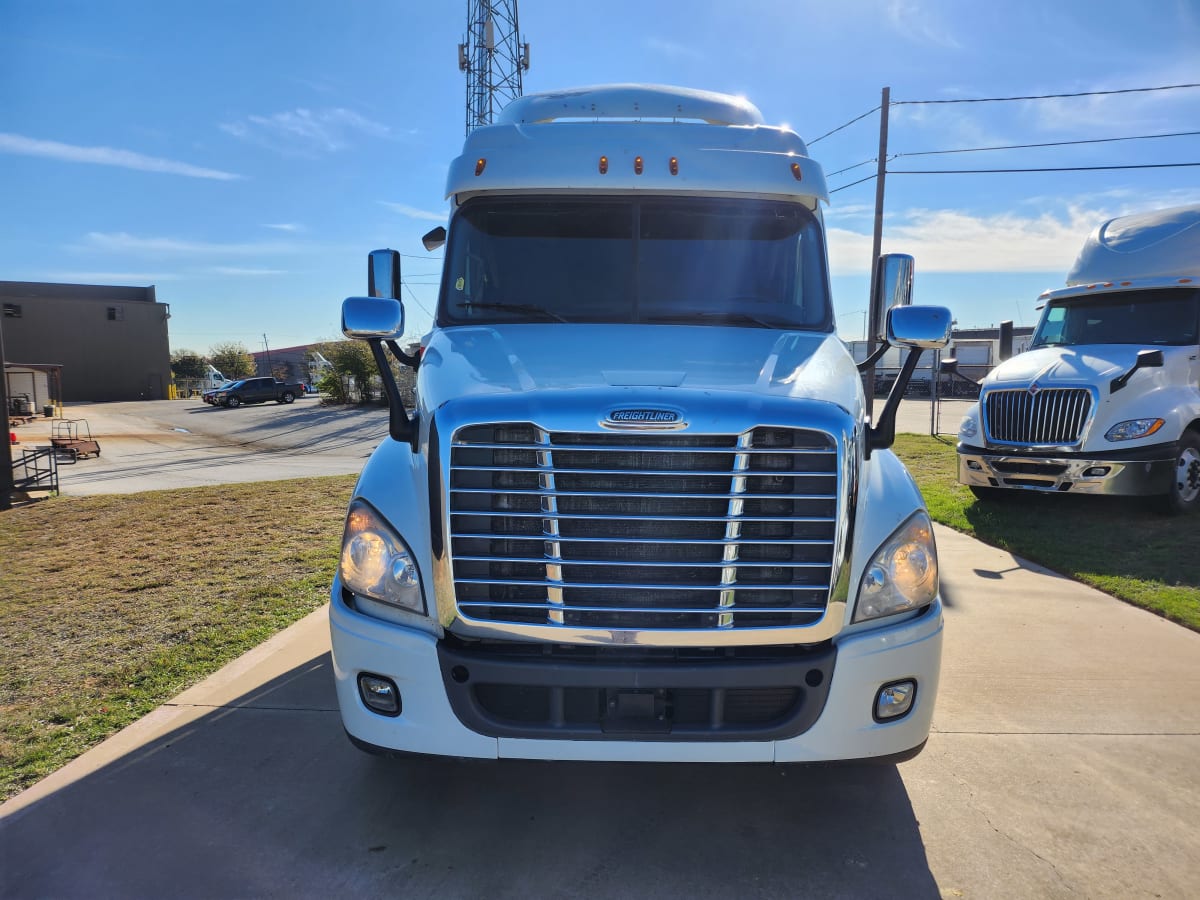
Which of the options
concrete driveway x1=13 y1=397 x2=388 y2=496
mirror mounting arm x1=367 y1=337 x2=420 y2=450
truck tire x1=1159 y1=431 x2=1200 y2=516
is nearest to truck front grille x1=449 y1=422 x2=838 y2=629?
mirror mounting arm x1=367 y1=337 x2=420 y2=450

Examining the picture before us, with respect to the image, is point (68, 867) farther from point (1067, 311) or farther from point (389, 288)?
point (1067, 311)

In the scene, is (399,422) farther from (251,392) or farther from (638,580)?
(251,392)

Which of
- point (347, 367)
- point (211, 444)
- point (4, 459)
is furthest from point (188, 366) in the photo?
point (4, 459)

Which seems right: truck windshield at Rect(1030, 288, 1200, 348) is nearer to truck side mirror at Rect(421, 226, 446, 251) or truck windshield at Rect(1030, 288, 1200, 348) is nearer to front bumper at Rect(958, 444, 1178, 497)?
front bumper at Rect(958, 444, 1178, 497)

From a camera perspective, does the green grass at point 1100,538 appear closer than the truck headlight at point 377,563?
No

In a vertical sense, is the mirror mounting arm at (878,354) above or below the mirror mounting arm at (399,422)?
above

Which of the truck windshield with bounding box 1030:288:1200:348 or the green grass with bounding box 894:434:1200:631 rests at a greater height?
the truck windshield with bounding box 1030:288:1200:348

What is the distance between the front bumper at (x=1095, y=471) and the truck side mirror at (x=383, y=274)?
6678 millimetres

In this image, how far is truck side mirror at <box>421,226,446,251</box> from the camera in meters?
4.60

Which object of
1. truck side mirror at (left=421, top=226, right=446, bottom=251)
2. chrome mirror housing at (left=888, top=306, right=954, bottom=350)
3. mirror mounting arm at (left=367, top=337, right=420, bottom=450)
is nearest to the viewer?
mirror mounting arm at (left=367, top=337, right=420, bottom=450)

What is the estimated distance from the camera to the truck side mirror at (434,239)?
460 centimetres

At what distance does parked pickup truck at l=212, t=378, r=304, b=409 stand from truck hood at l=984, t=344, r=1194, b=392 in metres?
39.8

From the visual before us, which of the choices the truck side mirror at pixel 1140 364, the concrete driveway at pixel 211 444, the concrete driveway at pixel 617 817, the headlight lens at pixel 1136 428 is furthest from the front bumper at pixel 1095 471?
the concrete driveway at pixel 211 444

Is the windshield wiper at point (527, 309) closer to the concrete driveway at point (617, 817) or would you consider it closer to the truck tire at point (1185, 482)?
the concrete driveway at point (617, 817)
